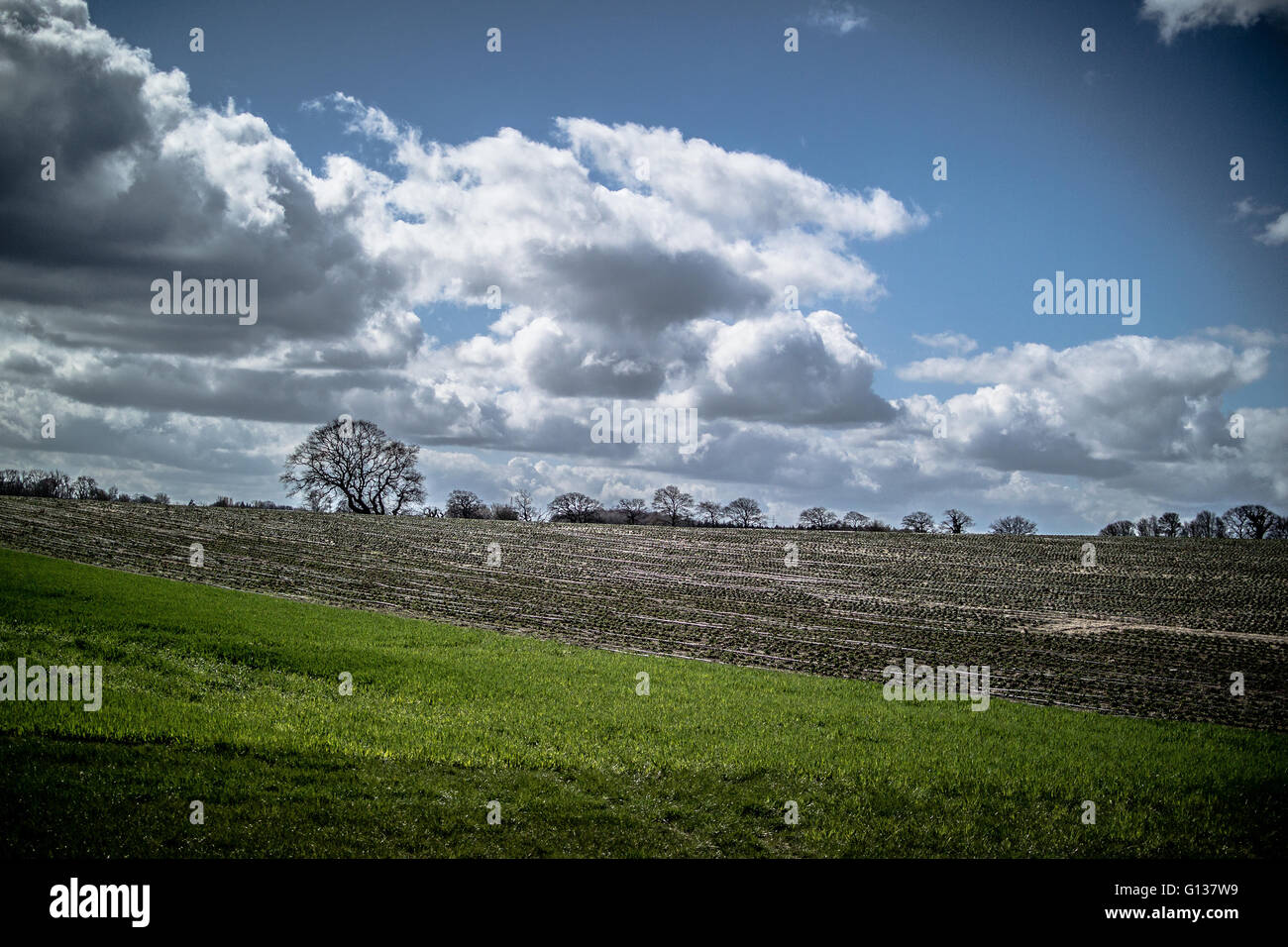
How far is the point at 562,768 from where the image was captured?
1116 cm

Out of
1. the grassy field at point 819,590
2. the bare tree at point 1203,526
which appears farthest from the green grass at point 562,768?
the bare tree at point 1203,526

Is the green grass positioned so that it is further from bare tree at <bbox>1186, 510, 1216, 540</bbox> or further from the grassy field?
bare tree at <bbox>1186, 510, 1216, 540</bbox>

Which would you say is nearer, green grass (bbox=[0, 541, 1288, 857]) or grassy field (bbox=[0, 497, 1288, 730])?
green grass (bbox=[0, 541, 1288, 857])

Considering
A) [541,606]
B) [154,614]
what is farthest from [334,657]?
[541,606]

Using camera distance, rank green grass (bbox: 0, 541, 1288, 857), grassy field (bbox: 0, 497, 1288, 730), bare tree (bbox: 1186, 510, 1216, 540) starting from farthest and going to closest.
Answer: bare tree (bbox: 1186, 510, 1216, 540)
grassy field (bbox: 0, 497, 1288, 730)
green grass (bbox: 0, 541, 1288, 857)

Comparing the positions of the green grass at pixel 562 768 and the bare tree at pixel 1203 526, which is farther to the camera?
the bare tree at pixel 1203 526

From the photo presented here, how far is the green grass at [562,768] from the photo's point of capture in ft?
28.4

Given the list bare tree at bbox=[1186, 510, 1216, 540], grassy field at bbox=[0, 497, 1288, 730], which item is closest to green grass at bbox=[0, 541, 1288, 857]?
grassy field at bbox=[0, 497, 1288, 730]

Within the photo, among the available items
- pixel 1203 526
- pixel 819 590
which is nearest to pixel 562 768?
pixel 819 590

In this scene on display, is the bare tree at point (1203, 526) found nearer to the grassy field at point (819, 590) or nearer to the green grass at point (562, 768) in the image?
the grassy field at point (819, 590)

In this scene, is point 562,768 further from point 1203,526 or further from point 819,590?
point 1203,526

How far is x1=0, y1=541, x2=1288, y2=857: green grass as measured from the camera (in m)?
8.66

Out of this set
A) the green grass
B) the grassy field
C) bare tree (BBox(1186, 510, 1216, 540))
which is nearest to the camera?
the green grass
